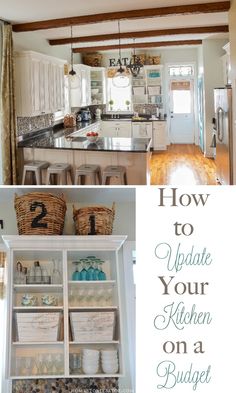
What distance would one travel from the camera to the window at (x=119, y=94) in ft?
12.9

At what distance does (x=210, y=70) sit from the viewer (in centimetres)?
352

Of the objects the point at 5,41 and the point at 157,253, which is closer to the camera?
the point at 157,253

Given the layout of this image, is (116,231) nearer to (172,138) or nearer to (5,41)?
(172,138)

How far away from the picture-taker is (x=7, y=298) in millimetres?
951

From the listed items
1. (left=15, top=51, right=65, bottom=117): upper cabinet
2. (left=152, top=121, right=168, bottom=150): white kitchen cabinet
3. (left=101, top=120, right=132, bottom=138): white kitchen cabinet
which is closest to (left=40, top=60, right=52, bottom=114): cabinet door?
(left=15, top=51, right=65, bottom=117): upper cabinet

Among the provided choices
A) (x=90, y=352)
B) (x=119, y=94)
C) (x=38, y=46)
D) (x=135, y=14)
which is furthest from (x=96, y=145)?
(x=90, y=352)

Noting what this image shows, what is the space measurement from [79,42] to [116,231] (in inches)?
152

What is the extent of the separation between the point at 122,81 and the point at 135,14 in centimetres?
63

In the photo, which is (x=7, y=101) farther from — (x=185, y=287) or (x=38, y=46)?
(x=185, y=287)

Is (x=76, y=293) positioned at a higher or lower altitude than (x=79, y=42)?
lower

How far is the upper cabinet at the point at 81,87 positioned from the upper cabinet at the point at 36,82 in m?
0.25

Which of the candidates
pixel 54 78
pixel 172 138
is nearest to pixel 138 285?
pixel 172 138

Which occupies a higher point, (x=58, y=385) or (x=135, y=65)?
(x=135, y=65)

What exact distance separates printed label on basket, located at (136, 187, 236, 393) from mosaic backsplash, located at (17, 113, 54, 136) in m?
3.75
